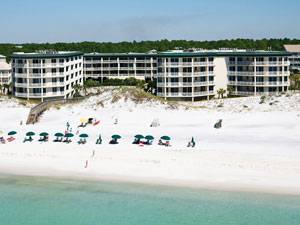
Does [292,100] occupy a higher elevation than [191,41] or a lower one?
lower

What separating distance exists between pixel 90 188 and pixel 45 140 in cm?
1676

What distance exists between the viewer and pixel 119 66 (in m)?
130

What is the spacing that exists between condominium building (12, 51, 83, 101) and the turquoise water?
2182 inches

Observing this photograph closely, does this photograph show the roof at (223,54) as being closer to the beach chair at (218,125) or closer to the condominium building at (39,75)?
the condominium building at (39,75)

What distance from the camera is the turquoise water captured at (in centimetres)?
3778

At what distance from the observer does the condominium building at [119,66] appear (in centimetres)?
12794

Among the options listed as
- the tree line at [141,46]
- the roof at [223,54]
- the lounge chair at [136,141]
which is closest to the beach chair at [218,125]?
the lounge chair at [136,141]

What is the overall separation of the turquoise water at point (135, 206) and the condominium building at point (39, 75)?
55.4 metres

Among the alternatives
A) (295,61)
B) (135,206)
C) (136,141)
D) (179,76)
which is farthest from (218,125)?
(295,61)

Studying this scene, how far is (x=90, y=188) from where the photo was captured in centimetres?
4528

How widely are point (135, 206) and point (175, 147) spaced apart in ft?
51.9

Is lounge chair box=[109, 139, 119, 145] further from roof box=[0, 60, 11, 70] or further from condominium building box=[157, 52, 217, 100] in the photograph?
roof box=[0, 60, 11, 70]

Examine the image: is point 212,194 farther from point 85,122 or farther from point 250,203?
point 85,122

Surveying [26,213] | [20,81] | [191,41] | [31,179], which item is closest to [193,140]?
[31,179]
